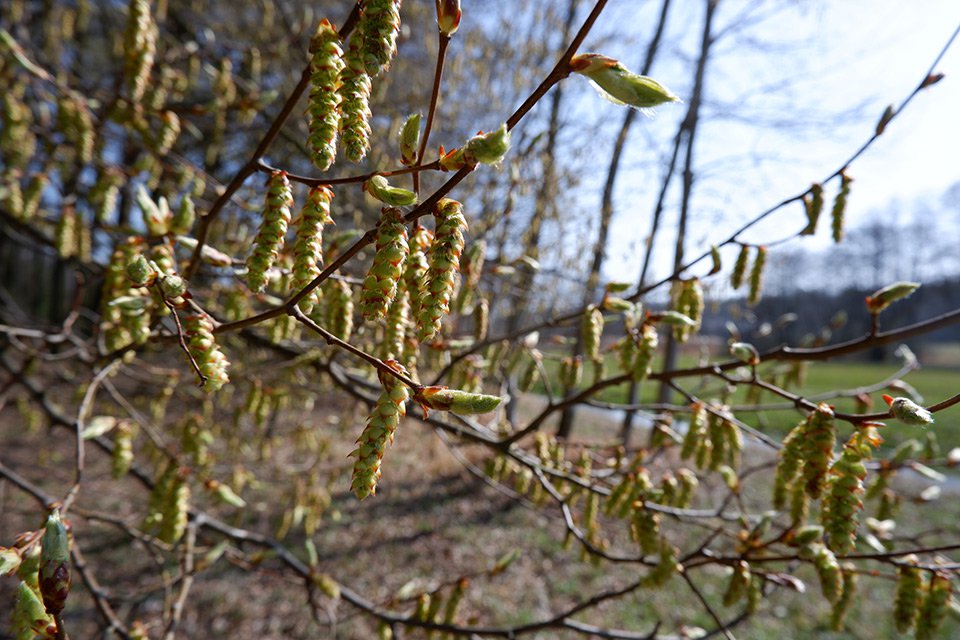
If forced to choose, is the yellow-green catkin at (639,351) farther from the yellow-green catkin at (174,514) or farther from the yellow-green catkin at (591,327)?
the yellow-green catkin at (174,514)

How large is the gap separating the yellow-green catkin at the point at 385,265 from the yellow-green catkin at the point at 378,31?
7.5 inches

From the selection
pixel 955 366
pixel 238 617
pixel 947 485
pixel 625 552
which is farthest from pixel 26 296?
pixel 955 366

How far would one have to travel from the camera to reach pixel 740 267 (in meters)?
1.72

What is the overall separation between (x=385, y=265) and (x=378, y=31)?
297mm

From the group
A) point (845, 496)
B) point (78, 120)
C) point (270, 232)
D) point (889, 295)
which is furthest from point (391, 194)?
point (78, 120)

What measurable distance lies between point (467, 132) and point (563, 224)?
1720 mm

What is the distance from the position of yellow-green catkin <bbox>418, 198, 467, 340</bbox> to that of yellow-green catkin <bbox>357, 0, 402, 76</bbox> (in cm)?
20

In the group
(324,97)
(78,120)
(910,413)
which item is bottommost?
(910,413)

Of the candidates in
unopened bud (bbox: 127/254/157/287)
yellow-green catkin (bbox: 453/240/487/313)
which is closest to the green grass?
yellow-green catkin (bbox: 453/240/487/313)

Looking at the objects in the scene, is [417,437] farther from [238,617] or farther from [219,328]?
[219,328]

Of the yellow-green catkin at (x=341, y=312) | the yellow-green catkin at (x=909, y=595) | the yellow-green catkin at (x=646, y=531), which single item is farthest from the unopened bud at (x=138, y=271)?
the yellow-green catkin at (x=909, y=595)

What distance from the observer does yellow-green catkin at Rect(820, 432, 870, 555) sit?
98 cm

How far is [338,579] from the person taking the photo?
4.58 m

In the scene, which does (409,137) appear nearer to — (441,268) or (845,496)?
(441,268)
